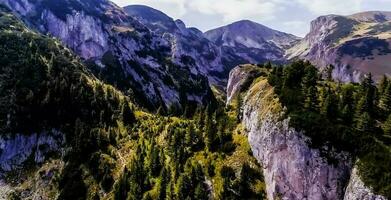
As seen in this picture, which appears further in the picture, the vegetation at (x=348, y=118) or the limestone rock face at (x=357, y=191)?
the vegetation at (x=348, y=118)

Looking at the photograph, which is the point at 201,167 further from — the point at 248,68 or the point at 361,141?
the point at 248,68

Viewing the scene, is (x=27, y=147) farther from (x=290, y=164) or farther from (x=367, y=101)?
(x=367, y=101)

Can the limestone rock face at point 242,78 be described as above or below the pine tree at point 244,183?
above

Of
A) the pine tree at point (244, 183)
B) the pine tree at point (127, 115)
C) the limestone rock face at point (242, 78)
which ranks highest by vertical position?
the limestone rock face at point (242, 78)

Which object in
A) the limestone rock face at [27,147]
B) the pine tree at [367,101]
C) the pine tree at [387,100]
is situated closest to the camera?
the pine tree at [367,101]

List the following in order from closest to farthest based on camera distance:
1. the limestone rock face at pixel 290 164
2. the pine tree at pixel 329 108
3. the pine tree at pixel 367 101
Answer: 1. the limestone rock face at pixel 290 164
2. the pine tree at pixel 367 101
3. the pine tree at pixel 329 108

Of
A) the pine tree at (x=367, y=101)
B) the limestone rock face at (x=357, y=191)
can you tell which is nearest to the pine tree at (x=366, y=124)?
the pine tree at (x=367, y=101)

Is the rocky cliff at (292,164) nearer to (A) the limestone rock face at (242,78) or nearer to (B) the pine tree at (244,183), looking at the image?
(B) the pine tree at (244,183)
